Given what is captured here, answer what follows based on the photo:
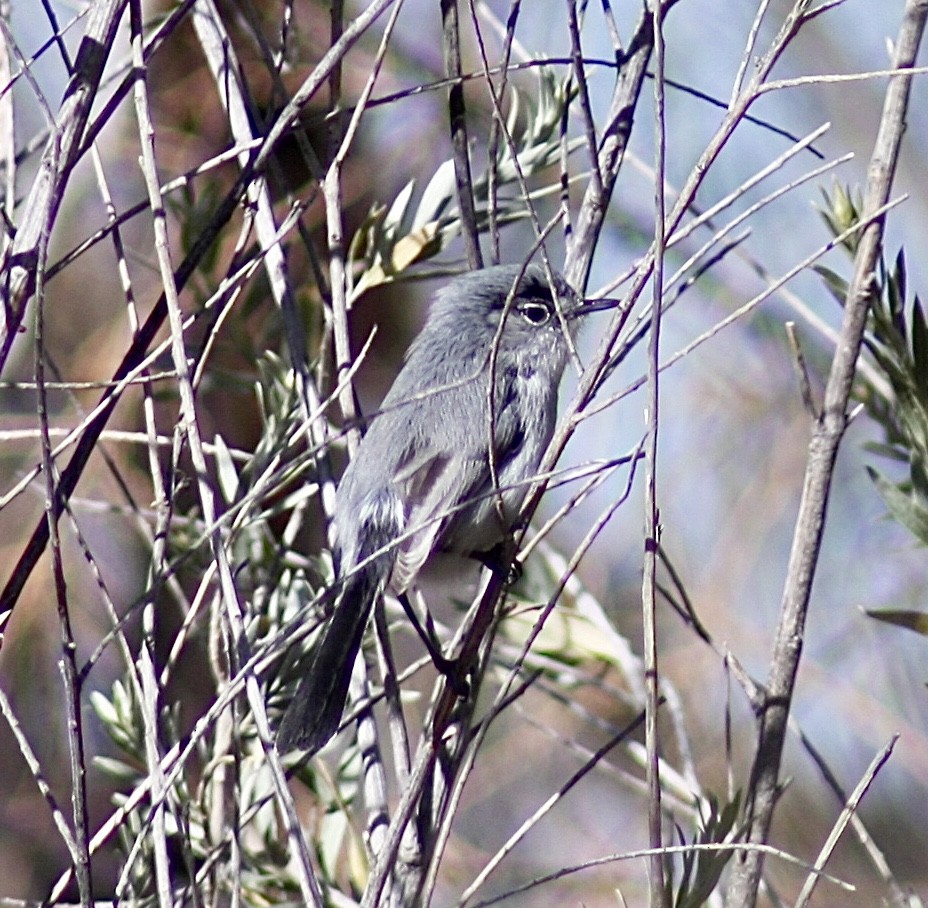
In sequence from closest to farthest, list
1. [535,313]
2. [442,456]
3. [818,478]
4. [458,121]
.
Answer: [818,478] → [458,121] → [442,456] → [535,313]

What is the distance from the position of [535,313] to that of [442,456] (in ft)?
1.67

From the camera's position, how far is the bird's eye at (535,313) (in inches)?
114

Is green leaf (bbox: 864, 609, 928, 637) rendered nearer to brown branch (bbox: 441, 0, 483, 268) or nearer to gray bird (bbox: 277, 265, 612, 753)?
gray bird (bbox: 277, 265, 612, 753)

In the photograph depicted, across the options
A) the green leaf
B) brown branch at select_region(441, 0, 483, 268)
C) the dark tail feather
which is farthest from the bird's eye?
the green leaf

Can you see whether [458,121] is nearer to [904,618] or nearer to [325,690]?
[325,690]

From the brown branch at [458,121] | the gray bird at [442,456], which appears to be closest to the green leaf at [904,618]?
the gray bird at [442,456]

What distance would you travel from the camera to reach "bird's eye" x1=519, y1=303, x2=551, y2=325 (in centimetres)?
290

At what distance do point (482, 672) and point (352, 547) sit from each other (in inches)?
28.4

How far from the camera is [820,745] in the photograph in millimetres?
4832

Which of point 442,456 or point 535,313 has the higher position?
point 535,313

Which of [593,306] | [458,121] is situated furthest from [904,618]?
[458,121]

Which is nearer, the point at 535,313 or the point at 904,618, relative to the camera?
the point at 904,618

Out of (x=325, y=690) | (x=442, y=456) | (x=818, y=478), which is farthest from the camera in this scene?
(x=442, y=456)

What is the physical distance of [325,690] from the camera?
227cm
